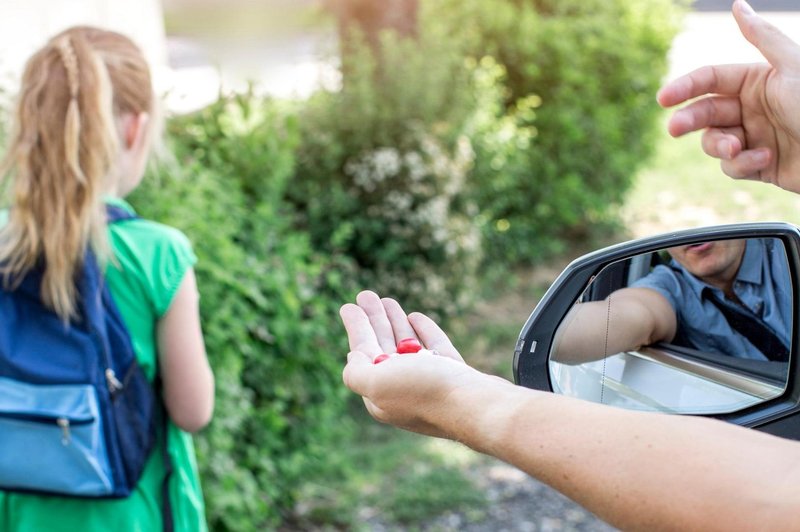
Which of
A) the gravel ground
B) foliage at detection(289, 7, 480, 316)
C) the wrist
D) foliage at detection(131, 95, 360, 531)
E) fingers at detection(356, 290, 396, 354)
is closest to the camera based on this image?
the wrist

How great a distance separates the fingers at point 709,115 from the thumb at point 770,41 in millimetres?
153

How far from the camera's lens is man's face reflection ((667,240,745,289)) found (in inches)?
45.6

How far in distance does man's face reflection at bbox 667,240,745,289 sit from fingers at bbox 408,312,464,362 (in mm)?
298

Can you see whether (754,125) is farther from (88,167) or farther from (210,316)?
(210,316)

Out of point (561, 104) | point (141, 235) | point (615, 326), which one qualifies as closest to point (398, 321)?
point (615, 326)

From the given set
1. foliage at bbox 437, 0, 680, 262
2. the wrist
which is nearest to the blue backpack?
the wrist

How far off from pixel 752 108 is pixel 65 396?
4.71 ft

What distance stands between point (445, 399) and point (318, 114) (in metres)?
5.03

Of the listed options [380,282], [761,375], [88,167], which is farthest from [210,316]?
[380,282]

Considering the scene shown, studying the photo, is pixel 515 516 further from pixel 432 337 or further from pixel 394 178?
pixel 432 337

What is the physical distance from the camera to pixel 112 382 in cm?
201

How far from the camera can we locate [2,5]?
16.0 ft

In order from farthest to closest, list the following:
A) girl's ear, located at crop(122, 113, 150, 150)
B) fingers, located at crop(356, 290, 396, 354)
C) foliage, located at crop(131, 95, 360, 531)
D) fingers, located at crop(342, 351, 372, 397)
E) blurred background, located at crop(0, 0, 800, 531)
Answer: blurred background, located at crop(0, 0, 800, 531) < foliage, located at crop(131, 95, 360, 531) < girl's ear, located at crop(122, 113, 150, 150) < fingers, located at crop(356, 290, 396, 354) < fingers, located at crop(342, 351, 372, 397)

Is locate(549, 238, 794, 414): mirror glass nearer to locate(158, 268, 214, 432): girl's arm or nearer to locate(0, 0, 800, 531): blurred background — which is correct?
locate(158, 268, 214, 432): girl's arm
